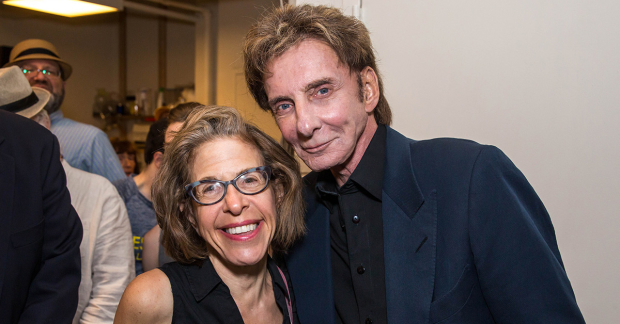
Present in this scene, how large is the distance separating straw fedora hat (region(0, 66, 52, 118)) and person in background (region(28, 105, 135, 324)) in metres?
0.08

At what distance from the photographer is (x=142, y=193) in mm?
2861

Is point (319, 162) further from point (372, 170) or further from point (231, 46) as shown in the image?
point (231, 46)

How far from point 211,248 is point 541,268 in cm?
106

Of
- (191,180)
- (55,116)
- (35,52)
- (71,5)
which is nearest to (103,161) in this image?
(55,116)

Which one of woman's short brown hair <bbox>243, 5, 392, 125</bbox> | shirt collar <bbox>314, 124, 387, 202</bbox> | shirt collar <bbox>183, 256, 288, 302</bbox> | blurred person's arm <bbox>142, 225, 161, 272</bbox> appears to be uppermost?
woman's short brown hair <bbox>243, 5, 392, 125</bbox>

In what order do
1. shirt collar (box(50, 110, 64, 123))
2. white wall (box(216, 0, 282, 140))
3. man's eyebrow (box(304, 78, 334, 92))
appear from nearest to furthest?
man's eyebrow (box(304, 78, 334, 92)), shirt collar (box(50, 110, 64, 123)), white wall (box(216, 0, 282, 140))

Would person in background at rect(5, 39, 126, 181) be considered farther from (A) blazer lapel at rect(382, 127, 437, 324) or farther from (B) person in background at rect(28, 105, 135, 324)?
(A) blazer lapel at rect(382, 127, 437, 324)

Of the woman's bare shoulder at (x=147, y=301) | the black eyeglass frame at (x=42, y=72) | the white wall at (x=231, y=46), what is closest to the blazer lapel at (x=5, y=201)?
the woman's bare shoulder at (x=147, y=301)

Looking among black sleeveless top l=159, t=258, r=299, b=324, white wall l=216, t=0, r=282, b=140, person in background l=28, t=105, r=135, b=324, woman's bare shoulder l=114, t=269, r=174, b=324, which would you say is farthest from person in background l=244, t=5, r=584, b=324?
white wall l=216, t=0, r=282, b=140

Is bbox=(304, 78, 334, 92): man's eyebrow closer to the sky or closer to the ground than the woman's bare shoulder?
closer to the sky

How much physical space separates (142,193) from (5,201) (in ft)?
4.35

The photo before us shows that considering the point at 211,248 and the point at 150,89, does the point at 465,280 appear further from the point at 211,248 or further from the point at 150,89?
the point at 150,89

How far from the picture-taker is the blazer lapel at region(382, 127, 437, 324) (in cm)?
141

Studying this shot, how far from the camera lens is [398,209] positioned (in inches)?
59.7
